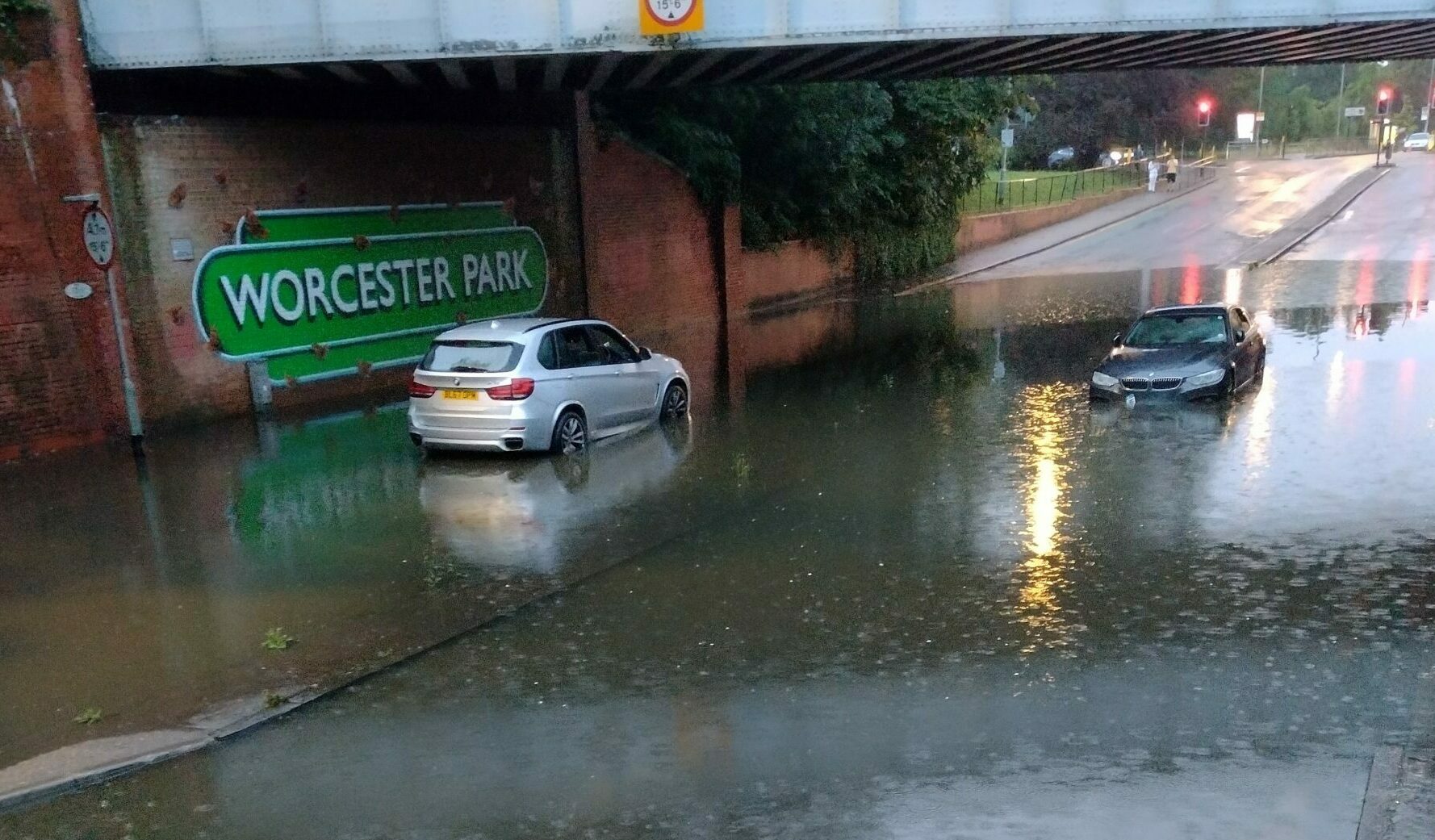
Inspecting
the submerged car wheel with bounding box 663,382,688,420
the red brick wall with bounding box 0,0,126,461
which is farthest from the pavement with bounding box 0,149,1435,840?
the red brick wall with bounding box 0,0,126,461

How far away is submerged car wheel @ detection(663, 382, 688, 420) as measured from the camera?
51.2 ft

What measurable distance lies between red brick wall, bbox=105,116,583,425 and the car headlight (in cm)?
1176

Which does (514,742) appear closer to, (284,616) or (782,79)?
(284,616)

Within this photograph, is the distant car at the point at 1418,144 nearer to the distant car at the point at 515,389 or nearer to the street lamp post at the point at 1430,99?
the street lamp post at the point at 1430,99

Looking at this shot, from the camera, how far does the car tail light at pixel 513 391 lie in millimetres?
12992

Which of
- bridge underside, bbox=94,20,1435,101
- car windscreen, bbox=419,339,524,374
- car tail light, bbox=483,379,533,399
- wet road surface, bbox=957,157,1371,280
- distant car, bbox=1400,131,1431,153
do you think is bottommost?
wet road surface, bbox=957,157,1371,280

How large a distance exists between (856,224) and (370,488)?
24.4 metres

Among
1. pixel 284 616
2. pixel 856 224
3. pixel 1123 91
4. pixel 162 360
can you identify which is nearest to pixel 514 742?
pixel 284 616

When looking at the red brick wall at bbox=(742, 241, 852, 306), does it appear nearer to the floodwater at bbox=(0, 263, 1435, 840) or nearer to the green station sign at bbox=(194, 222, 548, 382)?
the green station sign at bbox=(194, 222, 548, 382)

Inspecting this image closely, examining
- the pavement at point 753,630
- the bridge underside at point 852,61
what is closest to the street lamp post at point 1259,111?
the bridge underside at point 852,61

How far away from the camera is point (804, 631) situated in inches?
315

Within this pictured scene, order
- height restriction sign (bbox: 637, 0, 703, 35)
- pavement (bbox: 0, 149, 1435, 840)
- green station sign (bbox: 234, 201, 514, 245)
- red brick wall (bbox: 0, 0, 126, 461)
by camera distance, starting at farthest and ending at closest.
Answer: green station sign (bbox: 234, 201, 514, 245)
height restriction sign (bbox: 637, 0, 703, 35)
red brick wall (bbox: 0, 0, 126, 461)
pavement (bbox: 0, 149, 1435, 840)

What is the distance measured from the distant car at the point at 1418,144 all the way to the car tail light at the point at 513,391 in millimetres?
90105

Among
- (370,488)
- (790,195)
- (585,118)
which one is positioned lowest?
(370,488)
